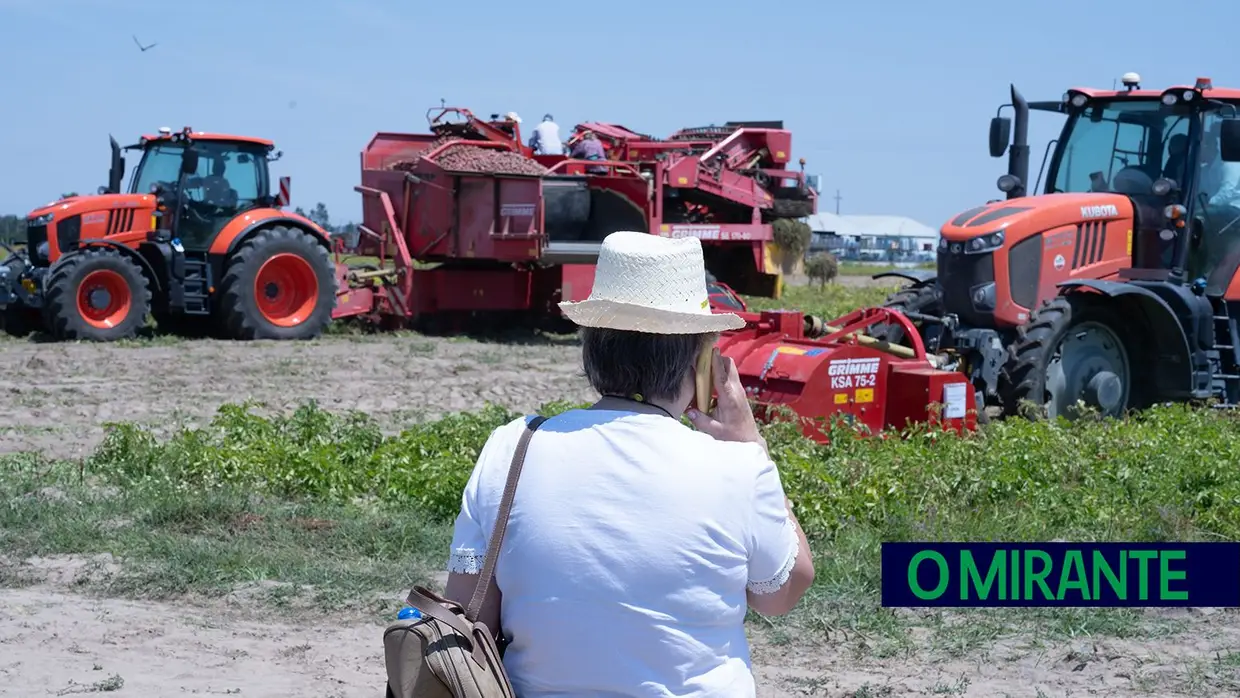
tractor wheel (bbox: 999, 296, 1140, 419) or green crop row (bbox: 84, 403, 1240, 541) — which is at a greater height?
tractor wheel (bbox: 999, 296, 1140, 419)

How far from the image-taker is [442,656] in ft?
7.82

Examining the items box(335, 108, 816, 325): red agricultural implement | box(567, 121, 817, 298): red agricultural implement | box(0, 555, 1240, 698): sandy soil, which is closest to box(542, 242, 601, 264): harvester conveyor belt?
box(335, 108, 816, 325): red agricultural implement

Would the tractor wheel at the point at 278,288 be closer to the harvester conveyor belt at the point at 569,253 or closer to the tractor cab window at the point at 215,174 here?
the tractor cab window at the point at 215,174

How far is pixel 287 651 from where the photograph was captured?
5.20 meters

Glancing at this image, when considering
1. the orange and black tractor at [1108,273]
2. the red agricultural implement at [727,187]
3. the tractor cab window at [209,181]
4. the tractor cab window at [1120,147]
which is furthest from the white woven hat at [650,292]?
the red agricultural implement at [727,187]

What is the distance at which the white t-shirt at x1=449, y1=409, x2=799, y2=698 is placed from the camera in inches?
97.0

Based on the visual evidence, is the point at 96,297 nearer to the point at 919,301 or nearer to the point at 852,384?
the point at 919,301

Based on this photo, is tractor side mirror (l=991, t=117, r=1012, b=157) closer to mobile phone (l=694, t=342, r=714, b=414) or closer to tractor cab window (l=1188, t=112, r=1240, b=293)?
tractor cab window (l=1188, t=112, r=1240, b=293)

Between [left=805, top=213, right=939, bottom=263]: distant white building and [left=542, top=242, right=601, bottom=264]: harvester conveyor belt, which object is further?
[left=805, top=213, right=939, bottom=263]: distant white building

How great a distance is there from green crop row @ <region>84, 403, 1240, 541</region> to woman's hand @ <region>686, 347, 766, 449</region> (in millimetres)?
3940

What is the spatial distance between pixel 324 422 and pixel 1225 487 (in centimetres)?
521

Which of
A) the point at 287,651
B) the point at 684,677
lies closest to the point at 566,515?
the point at 684,677

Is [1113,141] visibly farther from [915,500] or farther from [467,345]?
[467,345]

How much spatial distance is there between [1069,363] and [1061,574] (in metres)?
4.02
